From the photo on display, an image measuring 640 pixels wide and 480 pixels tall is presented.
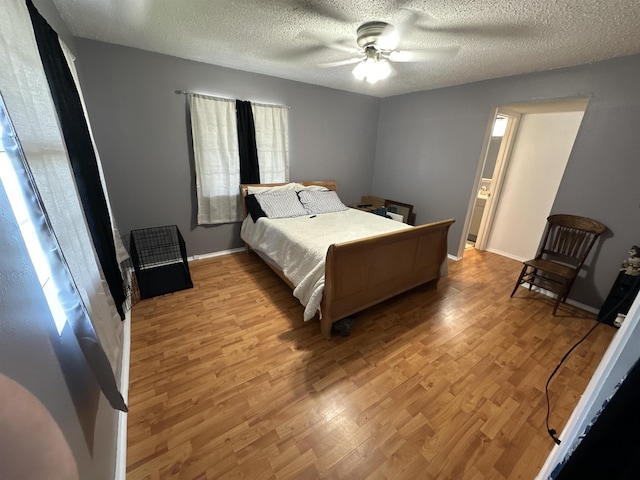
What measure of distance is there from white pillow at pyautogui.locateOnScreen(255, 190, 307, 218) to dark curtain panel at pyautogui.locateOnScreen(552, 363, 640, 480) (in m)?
2.83

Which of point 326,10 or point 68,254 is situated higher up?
point 326,10

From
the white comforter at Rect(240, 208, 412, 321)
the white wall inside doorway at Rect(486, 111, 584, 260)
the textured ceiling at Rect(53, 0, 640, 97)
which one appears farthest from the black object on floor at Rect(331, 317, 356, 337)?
the white wall inside doorway at Rect(486, 111, 584, 260)

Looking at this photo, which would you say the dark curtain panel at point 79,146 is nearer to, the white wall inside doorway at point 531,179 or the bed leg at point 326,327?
the bed leg at point 326,327

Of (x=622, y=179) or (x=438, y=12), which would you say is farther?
(x=622, y=179)

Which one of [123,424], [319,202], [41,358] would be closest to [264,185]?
[319,202]

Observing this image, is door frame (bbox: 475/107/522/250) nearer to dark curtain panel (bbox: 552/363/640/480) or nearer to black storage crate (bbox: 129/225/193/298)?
dark curtain panel (bbox: 552/363/640/480)

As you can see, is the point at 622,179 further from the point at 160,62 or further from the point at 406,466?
the point at 160,62

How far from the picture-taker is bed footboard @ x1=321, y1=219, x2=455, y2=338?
6.44 ft

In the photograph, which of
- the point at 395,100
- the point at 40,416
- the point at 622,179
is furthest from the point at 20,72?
the point at 395,100

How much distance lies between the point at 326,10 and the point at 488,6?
3.17 feet

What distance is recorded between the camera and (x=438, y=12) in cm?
163

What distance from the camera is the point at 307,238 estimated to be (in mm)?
2420

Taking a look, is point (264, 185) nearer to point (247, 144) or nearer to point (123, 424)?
point (247, 144)

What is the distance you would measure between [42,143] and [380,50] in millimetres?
2182
